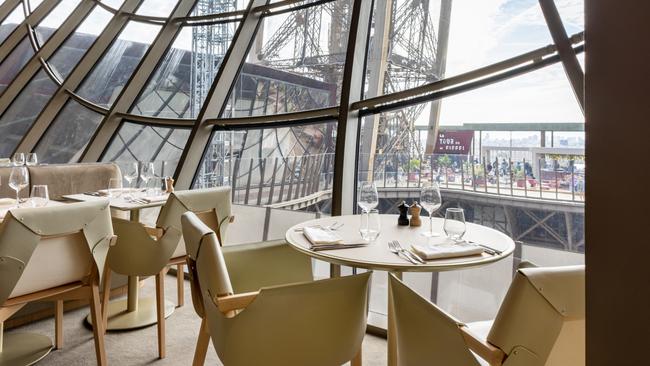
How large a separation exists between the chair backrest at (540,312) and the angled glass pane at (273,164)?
7.55 feet

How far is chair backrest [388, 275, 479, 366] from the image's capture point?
1132 mm

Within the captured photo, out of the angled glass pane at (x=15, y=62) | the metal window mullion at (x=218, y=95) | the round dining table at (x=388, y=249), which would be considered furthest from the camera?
the angled glass pane at (x=15, y=62)

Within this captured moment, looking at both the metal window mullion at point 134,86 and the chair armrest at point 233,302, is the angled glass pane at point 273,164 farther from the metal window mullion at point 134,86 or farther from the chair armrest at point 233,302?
the chair armrest at point 233,302

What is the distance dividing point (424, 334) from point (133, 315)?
2.54 m

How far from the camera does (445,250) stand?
5.07 feet

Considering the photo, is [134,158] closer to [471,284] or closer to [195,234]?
[195,234]

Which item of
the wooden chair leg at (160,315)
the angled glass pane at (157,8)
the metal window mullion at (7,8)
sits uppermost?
the metal window mullion at (7,8)

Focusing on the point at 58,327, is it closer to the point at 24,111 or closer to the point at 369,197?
the point at 369,197

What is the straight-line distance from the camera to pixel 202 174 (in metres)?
4.10

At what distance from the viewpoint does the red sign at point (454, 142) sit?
2.61 m

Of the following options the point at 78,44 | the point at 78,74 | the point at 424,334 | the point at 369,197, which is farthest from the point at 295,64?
the point at 78,44

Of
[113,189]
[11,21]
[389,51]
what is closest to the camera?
[389,51]

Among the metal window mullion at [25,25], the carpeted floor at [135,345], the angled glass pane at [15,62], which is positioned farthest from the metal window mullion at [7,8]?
the carpeted floor at [135,345]

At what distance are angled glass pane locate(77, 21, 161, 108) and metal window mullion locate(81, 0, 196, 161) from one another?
446 mm
